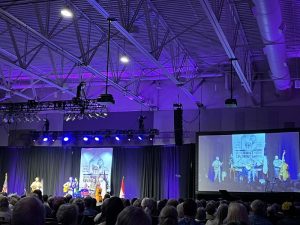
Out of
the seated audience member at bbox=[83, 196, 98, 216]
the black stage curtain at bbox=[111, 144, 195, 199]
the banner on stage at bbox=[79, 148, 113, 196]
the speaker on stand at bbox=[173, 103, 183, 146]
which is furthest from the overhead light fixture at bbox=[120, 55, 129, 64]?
the seated audience member at bbox=[83, 196, 98, 216]

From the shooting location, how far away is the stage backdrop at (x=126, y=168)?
16.9m

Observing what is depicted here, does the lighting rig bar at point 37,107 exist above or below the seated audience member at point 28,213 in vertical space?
above

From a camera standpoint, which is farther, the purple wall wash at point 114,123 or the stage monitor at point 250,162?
the purple wall wash at point 114,123

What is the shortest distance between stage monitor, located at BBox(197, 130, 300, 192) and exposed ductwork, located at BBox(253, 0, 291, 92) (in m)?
2.10

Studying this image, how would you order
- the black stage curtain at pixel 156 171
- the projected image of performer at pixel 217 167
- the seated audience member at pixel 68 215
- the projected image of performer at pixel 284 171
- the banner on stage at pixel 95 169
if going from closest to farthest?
the seated audience member at pixel 68 215, the projected image of performer at pixel 284 171, the projected image of performer at pixel 217 167, the black stage curtain at pixel 156 171, the banner on stage at pixel 95 169

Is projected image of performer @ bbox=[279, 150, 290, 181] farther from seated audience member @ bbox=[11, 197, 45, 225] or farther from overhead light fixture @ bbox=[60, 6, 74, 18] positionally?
seated audience member @ bbox=[11, 197, 45, 225]

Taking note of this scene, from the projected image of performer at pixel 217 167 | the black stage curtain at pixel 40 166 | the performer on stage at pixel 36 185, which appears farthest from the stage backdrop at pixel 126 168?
the projected image of performer at pixel 217 167

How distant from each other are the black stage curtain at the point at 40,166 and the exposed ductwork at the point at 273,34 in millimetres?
9514

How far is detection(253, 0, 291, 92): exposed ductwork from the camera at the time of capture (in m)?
8.08

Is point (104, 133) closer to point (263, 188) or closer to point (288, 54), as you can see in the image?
point (263, 188)

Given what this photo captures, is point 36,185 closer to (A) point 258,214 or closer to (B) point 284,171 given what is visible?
(B) point 284,171

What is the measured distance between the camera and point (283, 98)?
16.1 metres

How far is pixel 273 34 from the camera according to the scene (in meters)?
9.55

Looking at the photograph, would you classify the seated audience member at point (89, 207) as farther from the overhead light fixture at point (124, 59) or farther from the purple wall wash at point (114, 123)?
the purple wall wash at point (114, 123)
